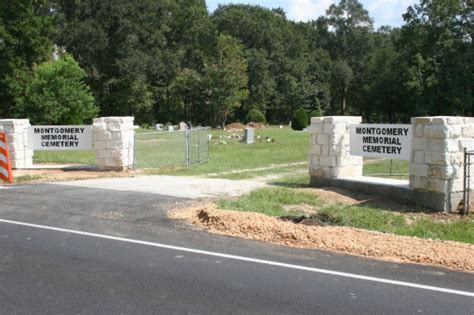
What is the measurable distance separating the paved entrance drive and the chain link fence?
2364 millimetres

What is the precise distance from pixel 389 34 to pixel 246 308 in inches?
3525

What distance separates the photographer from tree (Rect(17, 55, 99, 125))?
121ft

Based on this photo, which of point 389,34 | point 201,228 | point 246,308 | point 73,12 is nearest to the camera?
point 246,308

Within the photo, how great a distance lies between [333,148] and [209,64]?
48.6 m

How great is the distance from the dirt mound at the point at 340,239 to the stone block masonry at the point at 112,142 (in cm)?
728

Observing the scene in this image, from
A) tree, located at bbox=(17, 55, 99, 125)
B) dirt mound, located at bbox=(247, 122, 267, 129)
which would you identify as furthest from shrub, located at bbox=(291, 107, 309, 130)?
tree, located at bbox=(17, 55, 99, 125)

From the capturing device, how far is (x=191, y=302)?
5137mm

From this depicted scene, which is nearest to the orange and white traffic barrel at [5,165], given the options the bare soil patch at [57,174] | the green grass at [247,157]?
the bare soil patch at [57,174]

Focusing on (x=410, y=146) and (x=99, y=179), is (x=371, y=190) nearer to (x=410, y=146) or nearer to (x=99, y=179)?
(x=410, y=146)

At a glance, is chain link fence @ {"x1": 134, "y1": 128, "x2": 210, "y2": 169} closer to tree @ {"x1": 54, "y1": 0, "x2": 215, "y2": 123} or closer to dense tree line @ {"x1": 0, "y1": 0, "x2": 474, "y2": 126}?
dense tree line @ {"x1": 0, "y1": 0, "x2": 474, "y2": 126}

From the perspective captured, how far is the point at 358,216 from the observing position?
31.6 ft

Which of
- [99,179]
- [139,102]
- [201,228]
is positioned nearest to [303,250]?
[201,228]

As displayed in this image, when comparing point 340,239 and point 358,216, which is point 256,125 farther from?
point 340,239

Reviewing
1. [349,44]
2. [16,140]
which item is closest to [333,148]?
[16,140]
